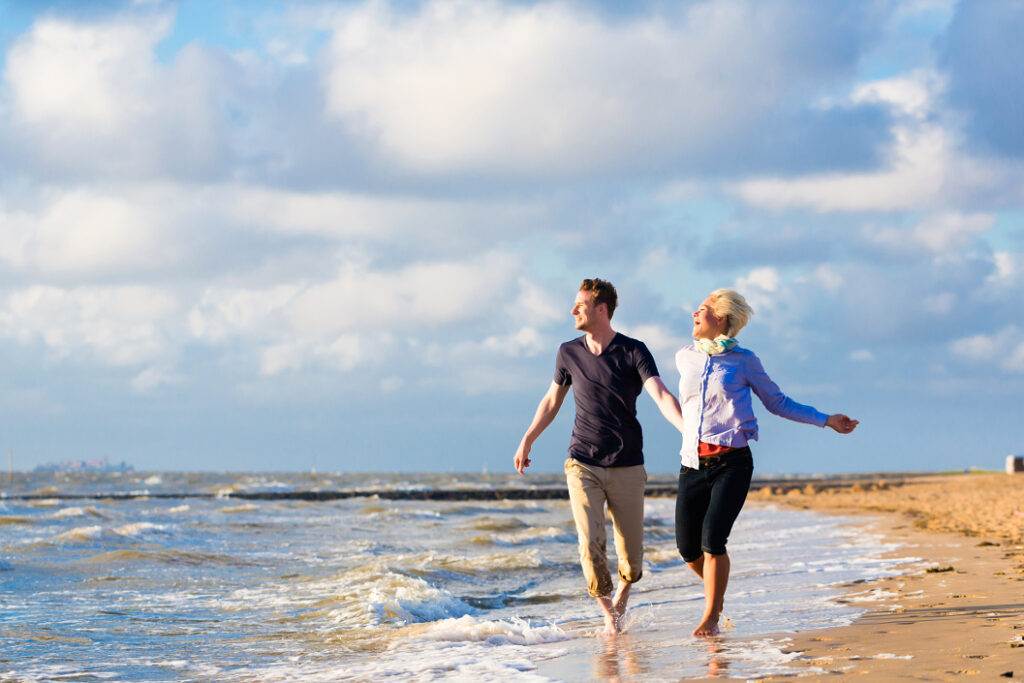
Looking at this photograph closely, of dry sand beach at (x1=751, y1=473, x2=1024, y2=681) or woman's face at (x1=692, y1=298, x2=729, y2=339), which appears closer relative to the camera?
dry sand beach at (x1=751, y1=473, x2=1024, y2=681)

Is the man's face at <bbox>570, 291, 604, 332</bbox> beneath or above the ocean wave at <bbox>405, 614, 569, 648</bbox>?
above

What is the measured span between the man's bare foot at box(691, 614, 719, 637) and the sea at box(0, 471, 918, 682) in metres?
0.13

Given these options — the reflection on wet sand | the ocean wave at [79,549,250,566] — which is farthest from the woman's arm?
the ocean wave at [79,549,250,566]

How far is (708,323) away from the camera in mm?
5945

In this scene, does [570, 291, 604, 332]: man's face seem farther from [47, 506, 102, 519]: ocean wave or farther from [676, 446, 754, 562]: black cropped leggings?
[47, 506, 102, 519]: ocean wave

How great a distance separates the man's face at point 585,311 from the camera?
20.7ft

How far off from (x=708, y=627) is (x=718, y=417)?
60.4 inches

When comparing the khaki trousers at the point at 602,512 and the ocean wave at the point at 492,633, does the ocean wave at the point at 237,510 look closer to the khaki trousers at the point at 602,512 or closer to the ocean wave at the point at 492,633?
the ocean wave at the point at 492,633

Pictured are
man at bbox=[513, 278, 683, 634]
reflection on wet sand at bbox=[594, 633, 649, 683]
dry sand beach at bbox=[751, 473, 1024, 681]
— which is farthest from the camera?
man at bbox=[513, 278, 683, 634]

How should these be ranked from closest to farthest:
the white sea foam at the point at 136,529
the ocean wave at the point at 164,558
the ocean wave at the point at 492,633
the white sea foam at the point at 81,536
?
the ocean wave at the point at 492,633
the ocean wave at the point at 164,558
the white sea foam at the point at 81,536
the white sea foam at the point at 136,529

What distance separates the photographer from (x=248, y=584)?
12.0 m

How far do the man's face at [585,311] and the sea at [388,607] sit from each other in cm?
213

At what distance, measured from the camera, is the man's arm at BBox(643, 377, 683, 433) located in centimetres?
604

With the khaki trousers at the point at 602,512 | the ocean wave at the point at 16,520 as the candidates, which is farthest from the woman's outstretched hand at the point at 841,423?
the ocean wave at the point at 16,520
